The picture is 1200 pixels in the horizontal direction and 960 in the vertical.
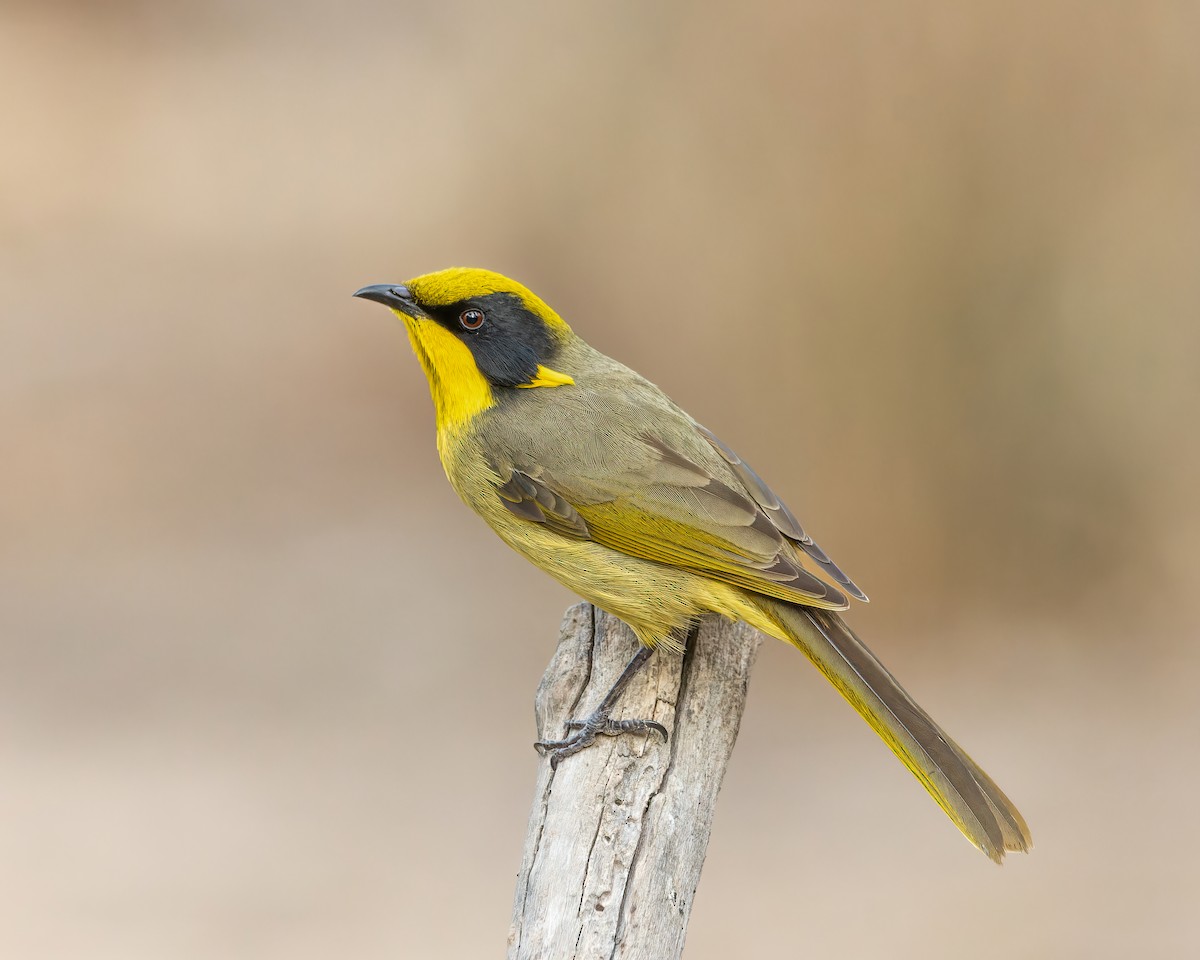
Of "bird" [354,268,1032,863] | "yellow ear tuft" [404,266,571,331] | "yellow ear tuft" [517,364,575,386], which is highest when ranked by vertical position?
"yellow ear tuft" [404,266,571,331]

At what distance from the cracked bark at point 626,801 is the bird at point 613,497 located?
0.10 metres

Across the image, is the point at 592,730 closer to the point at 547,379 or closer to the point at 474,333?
the point at 547,379

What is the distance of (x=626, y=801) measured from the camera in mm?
3279

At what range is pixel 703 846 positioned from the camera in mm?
3244

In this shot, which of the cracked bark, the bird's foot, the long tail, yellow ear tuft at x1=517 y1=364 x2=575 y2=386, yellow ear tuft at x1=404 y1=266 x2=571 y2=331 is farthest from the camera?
yellow ear tuft at x1=517 y1=364 x2=575 y2=386

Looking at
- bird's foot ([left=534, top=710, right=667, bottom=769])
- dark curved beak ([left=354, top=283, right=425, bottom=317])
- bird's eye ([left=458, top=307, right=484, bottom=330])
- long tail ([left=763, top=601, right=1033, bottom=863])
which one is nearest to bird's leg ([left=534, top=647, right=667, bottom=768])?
bird's foot ([left=534, top=710, right=667, bottom=769])

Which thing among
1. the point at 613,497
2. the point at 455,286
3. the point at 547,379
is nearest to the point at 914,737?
the point at 613,497

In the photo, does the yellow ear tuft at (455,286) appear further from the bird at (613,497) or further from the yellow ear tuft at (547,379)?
the yellow ear tuft at (547,379)

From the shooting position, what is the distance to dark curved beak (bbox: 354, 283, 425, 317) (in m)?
3.96

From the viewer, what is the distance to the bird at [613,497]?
140 inches

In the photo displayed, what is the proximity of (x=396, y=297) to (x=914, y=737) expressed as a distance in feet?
6.86

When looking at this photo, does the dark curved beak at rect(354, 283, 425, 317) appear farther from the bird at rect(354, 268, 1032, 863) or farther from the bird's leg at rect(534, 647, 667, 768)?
the bird's leg at rect(534, 647, 667, 768)

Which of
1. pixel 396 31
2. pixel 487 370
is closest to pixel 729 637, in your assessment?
pixel 487 370

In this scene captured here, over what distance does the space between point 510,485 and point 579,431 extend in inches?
11.1
